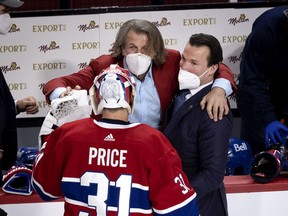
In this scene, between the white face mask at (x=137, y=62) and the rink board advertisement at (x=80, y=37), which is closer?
the white face mask at (x=137, y=62)

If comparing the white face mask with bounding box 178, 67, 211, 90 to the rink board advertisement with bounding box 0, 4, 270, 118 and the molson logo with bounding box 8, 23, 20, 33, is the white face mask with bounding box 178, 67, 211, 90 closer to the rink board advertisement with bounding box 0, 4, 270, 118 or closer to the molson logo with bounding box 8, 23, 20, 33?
the rink board advertisement with bounding box 0, 4, 270, 118

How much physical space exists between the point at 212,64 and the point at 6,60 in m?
2.26

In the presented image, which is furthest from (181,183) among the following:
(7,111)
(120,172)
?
(7,111)

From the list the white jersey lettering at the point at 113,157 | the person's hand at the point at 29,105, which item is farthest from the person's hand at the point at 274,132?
the white jersey lettering at the point at 113,157

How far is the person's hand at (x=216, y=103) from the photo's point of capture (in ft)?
8.50

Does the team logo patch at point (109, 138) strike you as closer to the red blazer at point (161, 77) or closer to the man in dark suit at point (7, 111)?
the red blazer at point (161, 77)

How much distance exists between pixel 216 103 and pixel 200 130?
0.13 m

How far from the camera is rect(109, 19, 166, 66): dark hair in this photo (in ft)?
9.50

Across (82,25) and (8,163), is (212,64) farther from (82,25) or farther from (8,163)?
(82,25)

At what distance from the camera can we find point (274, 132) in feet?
12.4

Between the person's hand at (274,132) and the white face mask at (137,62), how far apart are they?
1.22 m

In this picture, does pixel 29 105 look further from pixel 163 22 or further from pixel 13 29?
pixel 163 22

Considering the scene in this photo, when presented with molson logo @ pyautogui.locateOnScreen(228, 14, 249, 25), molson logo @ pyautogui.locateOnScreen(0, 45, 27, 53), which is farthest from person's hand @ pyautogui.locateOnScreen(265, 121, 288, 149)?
molson logo @ pyautogui.locateOnScreen(0, 45, 27, 53)

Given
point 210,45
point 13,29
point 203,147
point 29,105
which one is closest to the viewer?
point 203,147
